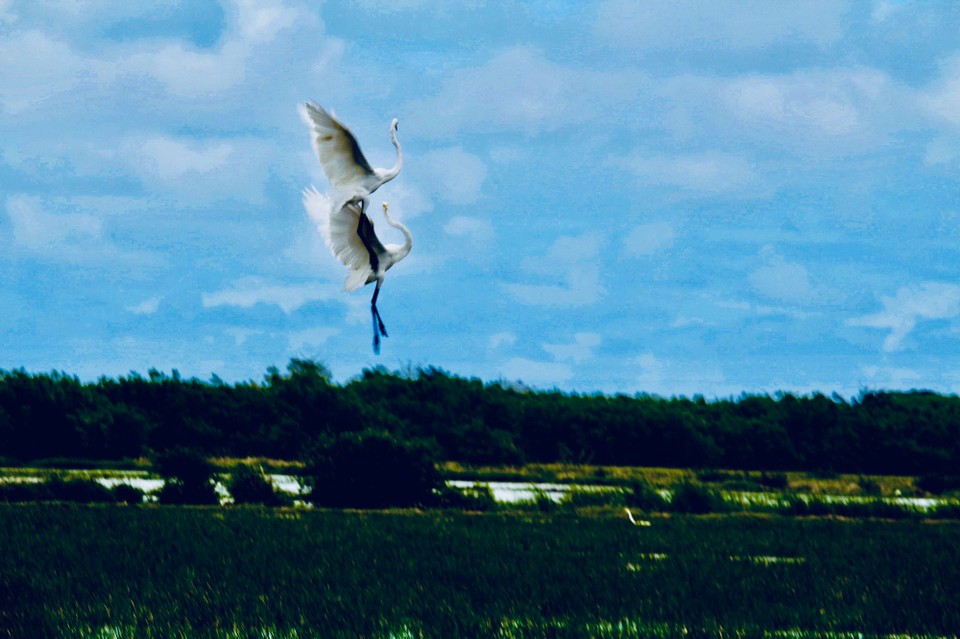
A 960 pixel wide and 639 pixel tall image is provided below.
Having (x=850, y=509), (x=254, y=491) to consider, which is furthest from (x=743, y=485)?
(x=254, y=491)

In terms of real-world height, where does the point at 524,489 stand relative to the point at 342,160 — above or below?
below

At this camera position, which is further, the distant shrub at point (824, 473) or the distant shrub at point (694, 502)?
the distant shrub at point (824, 473)

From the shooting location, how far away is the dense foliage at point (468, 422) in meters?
33.2

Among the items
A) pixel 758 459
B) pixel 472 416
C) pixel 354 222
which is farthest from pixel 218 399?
pixel 354 222

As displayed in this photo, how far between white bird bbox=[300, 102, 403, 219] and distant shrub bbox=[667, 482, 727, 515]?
11.3m

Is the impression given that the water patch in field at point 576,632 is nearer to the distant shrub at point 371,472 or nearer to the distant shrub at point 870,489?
the distant shrub at point 371,472

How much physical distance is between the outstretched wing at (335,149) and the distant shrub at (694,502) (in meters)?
11.4

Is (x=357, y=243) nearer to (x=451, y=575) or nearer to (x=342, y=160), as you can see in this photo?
(x=342, y=160)

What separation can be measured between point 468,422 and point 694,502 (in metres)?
14.9

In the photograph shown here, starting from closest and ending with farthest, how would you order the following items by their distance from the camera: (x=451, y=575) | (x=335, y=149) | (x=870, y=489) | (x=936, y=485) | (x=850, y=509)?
(x=335, y=149) < (x=451, y=575) < (x=850, y=509) < (x=870, y=489) < (x=936, y=485)

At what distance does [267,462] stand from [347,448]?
38.2 ft

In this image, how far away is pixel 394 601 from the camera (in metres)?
10.6

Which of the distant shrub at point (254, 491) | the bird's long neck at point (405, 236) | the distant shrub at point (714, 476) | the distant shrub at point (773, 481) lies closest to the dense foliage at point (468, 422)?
the distant shrub at point (714, 476)

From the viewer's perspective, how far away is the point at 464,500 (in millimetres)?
20047
